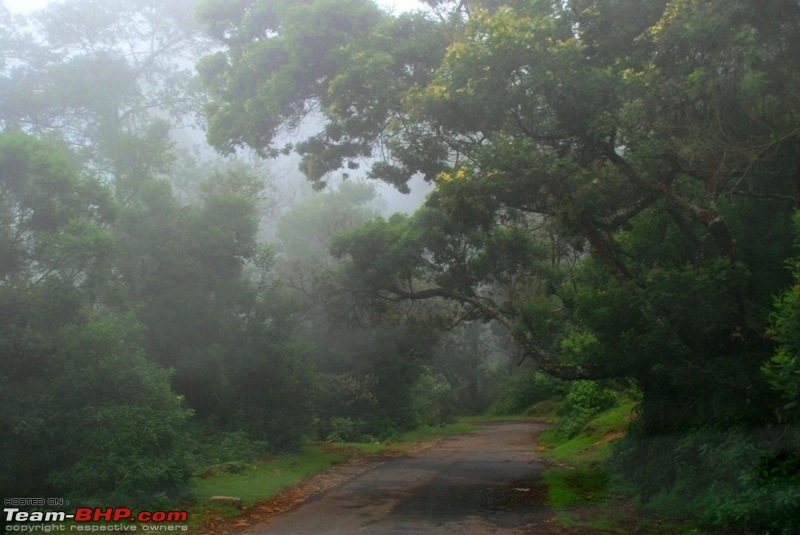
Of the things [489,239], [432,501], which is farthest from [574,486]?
[489,239]

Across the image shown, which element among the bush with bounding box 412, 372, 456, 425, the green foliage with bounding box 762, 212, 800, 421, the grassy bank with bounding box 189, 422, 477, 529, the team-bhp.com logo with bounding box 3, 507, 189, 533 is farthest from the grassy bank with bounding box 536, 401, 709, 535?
the bush with bounding box 412, 372, 456, 425

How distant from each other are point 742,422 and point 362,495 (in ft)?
21.5

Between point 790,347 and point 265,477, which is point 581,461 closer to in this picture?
point 265,477

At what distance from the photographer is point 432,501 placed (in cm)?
1248

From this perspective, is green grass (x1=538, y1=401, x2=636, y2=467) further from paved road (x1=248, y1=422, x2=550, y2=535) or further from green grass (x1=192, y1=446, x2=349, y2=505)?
green grass (x1=192, y1=446, x2=349, y2=505)

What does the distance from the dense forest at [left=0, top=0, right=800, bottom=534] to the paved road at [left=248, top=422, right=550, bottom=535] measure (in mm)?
2065

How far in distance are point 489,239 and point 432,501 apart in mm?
9337

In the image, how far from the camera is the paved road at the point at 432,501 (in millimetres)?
10284

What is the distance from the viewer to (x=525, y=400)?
4078cm

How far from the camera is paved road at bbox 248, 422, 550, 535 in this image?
1028cm

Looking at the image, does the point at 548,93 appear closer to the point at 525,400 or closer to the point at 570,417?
the point at 570,417

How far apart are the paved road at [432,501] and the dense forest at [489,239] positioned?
6.78 ft

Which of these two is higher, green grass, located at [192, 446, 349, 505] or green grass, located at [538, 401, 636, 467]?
green grass, located at [192, 446, 349, 505]

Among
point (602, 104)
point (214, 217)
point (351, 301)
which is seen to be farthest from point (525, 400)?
point (602, 104)
